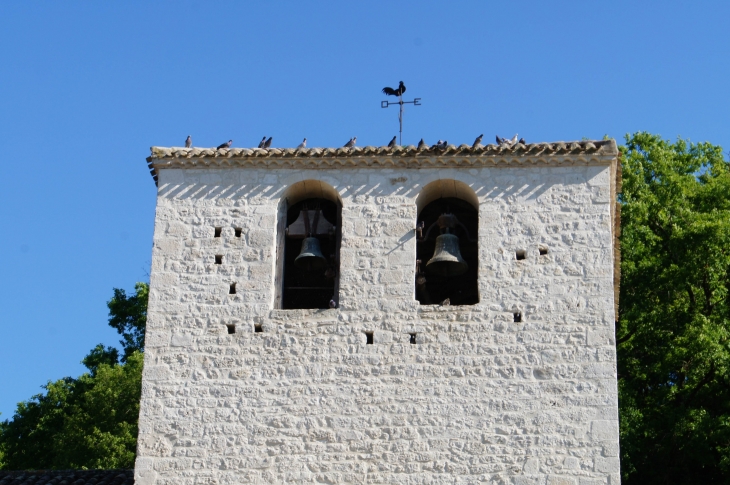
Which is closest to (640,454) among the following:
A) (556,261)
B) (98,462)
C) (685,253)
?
(685,253)

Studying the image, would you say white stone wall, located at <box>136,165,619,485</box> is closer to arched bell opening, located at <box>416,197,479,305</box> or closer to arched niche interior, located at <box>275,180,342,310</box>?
arched niche interior, located at <box>275,180,342,310</box>

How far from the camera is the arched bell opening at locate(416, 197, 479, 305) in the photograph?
1847 cm

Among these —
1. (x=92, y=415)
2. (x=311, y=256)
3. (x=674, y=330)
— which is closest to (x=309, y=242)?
(x=311, y=256)

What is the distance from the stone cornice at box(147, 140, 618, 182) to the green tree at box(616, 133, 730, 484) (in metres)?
7.76

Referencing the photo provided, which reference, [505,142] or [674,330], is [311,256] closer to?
[505,142]

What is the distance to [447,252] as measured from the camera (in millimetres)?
18375

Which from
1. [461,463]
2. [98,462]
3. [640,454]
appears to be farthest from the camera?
[98,462]

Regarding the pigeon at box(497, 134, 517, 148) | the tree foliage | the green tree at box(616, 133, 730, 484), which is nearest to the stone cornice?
the pigeon at box(497, 134, 517, 148)

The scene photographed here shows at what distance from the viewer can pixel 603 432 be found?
17078mm

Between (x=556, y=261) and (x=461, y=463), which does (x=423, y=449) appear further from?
(x=556, y=261)

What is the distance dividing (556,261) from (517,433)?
238 cm

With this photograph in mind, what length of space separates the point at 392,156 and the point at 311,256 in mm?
1720

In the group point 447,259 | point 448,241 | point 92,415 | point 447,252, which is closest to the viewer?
point 447,259

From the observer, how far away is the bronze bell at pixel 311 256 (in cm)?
1862
